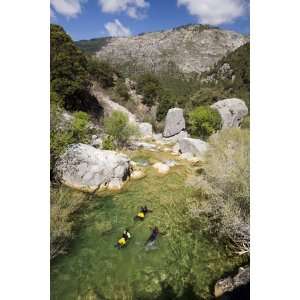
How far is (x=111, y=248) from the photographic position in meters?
4.57

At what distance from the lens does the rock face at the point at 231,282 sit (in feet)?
12.2

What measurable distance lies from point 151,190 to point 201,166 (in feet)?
4.73

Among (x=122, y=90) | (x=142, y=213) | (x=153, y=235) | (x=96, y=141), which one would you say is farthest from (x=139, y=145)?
(x=122, y=90)

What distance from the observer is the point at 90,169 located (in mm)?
7203

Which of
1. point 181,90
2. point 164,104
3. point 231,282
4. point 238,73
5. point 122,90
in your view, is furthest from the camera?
point 122,90

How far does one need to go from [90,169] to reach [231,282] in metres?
4.58

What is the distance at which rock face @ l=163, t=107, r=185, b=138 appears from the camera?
1294 centimetres

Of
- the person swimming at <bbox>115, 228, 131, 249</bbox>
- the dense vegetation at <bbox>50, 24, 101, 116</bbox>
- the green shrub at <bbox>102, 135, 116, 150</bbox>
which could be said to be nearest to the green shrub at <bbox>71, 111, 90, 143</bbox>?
the dense vegetation at <bbox>50, 24, 101, 116</bbox>

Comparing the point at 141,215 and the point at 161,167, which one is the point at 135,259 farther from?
the point at 161,167

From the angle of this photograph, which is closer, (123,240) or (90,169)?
(123,240)

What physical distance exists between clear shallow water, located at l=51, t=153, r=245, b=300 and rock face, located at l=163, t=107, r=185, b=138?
22.8 feet
